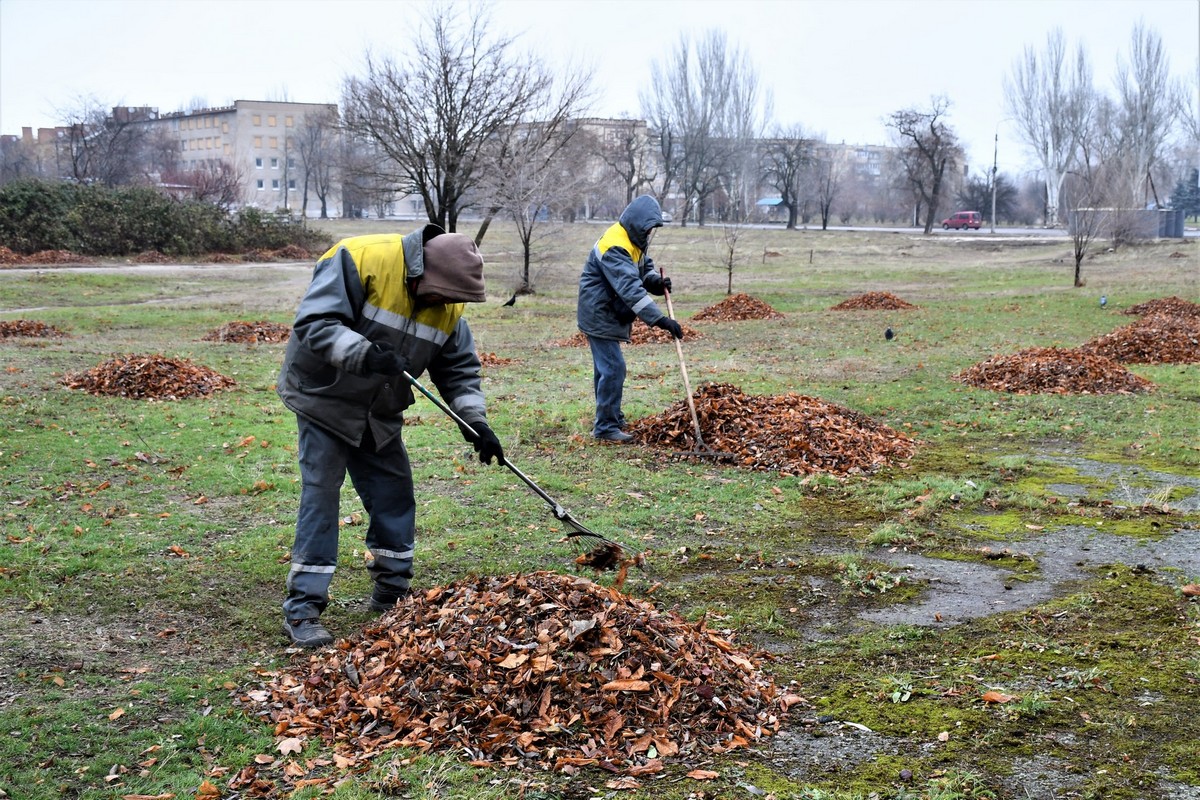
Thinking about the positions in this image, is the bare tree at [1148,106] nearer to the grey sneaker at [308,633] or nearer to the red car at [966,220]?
the red car at [966,220]

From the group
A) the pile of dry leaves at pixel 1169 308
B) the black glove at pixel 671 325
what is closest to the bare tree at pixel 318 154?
the pile of dry leaves at pixel 1169 308

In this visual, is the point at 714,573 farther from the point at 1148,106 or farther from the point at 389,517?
the point at 1148,106

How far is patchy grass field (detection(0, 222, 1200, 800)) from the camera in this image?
139 inches

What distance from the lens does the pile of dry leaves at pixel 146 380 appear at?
34.9ft

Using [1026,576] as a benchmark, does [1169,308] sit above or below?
above

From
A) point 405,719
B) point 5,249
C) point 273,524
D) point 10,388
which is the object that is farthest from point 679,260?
point 405,719

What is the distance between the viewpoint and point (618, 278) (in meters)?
8.69

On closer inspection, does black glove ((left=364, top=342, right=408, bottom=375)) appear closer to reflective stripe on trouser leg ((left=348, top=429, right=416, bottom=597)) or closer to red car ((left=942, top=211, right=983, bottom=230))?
reflective stripe on trouser leg ((left=348, top=429, right=416, bottom=597))

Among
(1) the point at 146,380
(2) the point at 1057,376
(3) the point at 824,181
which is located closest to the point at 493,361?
(1) the point at 146,380

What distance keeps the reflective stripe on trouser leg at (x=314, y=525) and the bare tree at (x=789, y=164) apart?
198 ft

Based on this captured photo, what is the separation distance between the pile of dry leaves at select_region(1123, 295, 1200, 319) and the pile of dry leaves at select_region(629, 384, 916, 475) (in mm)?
12999

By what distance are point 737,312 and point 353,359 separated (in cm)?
1712

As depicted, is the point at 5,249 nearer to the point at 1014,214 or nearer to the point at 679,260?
the point at 679,260

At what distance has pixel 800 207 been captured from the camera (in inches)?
2884
